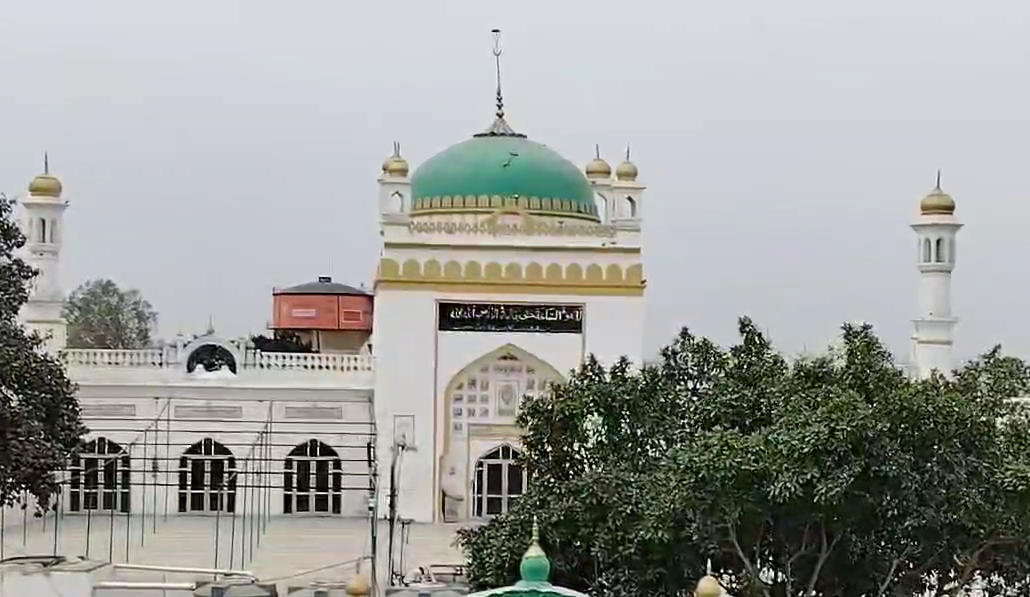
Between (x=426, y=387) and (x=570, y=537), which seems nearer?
(x=570, y=537)

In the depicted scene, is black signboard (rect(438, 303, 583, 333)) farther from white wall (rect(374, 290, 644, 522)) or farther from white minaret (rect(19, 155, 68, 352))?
white minaret (rect(19, 155, 68, 352))

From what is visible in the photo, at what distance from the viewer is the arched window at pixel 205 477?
22.0 meters

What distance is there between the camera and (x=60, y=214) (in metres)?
23.4

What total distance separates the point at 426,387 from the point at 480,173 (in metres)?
3.46

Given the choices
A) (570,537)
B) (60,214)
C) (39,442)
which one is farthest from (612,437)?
(60,214)

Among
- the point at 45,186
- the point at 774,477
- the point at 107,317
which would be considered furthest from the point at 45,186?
the point at 107,317

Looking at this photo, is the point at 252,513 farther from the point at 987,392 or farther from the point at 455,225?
the point at 987,392

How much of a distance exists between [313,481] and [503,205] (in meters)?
4.62

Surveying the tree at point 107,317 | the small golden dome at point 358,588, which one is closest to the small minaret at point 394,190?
the small golden dome at point 358,588

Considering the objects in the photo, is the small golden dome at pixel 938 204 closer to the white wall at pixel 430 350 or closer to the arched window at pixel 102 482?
the white wall at pixel 430 350

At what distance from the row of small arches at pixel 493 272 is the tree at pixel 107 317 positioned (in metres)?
22.5

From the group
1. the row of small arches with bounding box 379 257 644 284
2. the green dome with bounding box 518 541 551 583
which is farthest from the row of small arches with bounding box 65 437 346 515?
the green dome with bounding box 518 541 551 583

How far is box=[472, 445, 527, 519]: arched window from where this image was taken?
21672 mm

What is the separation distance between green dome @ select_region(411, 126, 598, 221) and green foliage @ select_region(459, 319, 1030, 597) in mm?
11333
